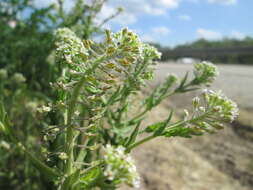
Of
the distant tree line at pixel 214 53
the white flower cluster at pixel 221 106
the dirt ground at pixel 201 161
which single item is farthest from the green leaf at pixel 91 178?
the distant tree line at pixel 214 53

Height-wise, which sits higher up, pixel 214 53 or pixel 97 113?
pixel 214 53

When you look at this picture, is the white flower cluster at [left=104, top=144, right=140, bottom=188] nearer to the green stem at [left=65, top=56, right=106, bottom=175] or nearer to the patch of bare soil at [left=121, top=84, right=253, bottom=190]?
the green stem at [left=65, top=56, right=106, bottom=175]

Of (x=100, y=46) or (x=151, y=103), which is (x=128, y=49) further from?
(x=151, y=103)

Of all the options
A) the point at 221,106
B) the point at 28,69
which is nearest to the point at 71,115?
the point at 221,106

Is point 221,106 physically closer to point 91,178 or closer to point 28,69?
point 91,178

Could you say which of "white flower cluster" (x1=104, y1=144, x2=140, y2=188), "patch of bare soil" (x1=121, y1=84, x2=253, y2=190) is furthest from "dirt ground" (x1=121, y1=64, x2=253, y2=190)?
"white flower cluster" (x1=104, y1=144, x2=140, y2=188)

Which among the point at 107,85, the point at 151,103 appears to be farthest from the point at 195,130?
the point at 151,103

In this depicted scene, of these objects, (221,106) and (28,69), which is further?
(28,69)
